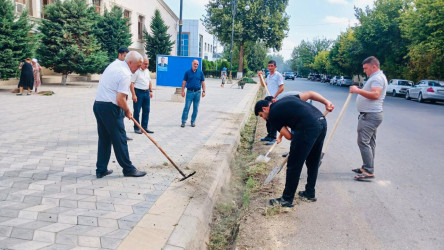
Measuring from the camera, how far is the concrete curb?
2980 mm

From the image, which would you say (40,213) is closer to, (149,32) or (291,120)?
(291,120)

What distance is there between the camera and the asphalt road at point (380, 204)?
3425 millimetres

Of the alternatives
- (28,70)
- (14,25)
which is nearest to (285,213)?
(28,70)

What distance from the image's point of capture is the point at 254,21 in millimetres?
45781

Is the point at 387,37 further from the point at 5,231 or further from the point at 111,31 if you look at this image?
the point at 5,231

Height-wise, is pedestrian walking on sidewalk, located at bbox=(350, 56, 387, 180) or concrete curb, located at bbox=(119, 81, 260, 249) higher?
pedestrian walking on sidewalk, located at bbox=(350, 56, 387, 180)

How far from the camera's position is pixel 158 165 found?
532 cm

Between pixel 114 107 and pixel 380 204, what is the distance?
139 inches

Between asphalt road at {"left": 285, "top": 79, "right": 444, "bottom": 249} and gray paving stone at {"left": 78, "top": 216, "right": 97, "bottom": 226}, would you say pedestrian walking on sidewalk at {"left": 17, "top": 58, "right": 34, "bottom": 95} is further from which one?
gray paving stone at {"left": 78, "top": 216, "right": 97, "bottom": 226}

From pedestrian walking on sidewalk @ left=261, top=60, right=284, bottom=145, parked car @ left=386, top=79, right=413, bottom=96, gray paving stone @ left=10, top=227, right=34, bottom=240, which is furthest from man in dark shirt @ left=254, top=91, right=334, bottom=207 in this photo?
parked car @ left=386, top=79, right=413, bottom=96

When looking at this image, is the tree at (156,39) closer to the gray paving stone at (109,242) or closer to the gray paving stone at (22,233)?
the gray paving stone at (22,233)

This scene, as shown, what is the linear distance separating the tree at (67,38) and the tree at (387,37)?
87.0 feet

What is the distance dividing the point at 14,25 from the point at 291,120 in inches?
660

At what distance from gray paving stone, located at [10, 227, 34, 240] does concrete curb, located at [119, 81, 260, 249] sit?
812 millimetres
